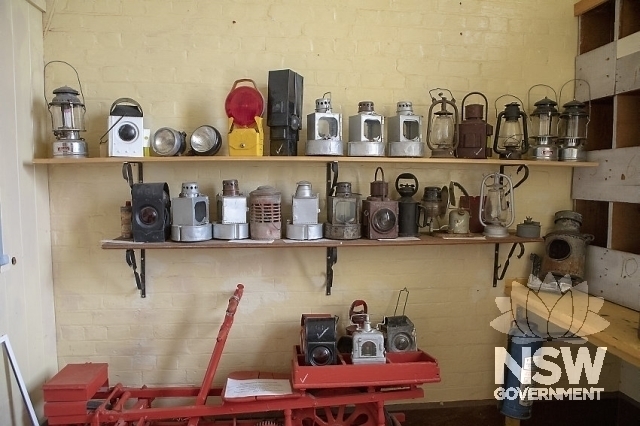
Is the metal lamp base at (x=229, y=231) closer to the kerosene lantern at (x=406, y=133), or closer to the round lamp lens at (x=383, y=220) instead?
the round lamp lens at (x=383, y=220)

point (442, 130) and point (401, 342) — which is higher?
point (442, 130)

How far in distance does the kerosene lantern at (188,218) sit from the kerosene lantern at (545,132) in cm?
176

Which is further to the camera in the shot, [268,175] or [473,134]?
[268,175]

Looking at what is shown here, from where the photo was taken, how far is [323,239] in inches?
89.0

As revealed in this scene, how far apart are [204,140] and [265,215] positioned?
1.61ft

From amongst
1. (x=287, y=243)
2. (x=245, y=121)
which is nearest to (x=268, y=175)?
(x=245, y=121)

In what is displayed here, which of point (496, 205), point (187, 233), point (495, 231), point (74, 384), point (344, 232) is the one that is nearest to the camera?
point (74, 384)

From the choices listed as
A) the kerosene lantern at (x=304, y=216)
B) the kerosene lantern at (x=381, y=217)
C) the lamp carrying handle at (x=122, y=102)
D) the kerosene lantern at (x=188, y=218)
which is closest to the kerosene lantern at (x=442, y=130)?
the kerosene lantern at (x=381, y=217)

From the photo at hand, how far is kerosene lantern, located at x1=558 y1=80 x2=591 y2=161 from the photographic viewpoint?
2.39 metres

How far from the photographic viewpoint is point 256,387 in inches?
85.3

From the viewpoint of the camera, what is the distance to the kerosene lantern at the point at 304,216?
7.26 ft

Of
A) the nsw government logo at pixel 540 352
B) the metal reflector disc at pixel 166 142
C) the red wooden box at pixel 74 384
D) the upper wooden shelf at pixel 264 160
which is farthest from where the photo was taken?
the nsw government logo at pixel 540 352

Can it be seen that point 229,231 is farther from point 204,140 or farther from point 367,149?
point 367,149

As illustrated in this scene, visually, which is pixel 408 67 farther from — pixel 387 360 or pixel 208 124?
pixel 387 360
